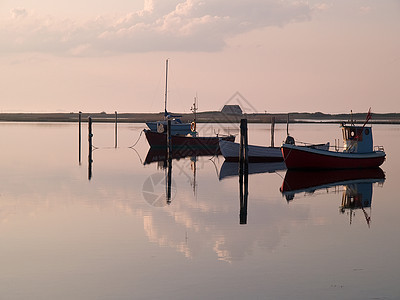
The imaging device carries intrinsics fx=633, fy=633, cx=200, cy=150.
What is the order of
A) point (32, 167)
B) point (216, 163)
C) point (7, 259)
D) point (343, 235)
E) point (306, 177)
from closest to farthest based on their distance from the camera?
1. point (7, 259)
2. point (343, 235)
3. point (306, 177)
4. point (32, 167)
5. point (216, 163)

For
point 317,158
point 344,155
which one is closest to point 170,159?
point 317,158

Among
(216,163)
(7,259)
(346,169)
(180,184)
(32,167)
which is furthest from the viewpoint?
(216,163)

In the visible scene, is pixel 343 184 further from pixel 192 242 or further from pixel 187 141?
pixel 187 141

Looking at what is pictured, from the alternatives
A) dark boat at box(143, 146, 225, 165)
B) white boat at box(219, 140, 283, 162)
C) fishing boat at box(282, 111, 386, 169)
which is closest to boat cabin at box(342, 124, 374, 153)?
fishing boat at box(282, 111, 386, 169)

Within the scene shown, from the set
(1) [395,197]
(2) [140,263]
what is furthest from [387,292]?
(1) [395,197]

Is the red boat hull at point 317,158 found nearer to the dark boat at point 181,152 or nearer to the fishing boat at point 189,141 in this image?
the dark boat at point 181,152

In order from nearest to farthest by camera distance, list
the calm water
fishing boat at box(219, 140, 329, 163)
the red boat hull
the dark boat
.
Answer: the calm water, the red boat hull, fishing boat at box(219, 140, 329, 163), the dark boat

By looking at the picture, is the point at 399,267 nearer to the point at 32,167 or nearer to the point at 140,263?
the point at 140,263

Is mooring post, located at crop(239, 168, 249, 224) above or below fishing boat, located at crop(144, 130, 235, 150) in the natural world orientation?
below

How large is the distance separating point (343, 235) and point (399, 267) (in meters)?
4.00

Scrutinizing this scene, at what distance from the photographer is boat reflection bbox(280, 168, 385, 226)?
2755cm

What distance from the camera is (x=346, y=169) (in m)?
39.7

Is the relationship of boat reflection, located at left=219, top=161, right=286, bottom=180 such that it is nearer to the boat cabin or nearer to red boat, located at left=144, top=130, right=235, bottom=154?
the boat cabin

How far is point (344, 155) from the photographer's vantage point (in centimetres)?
3856
